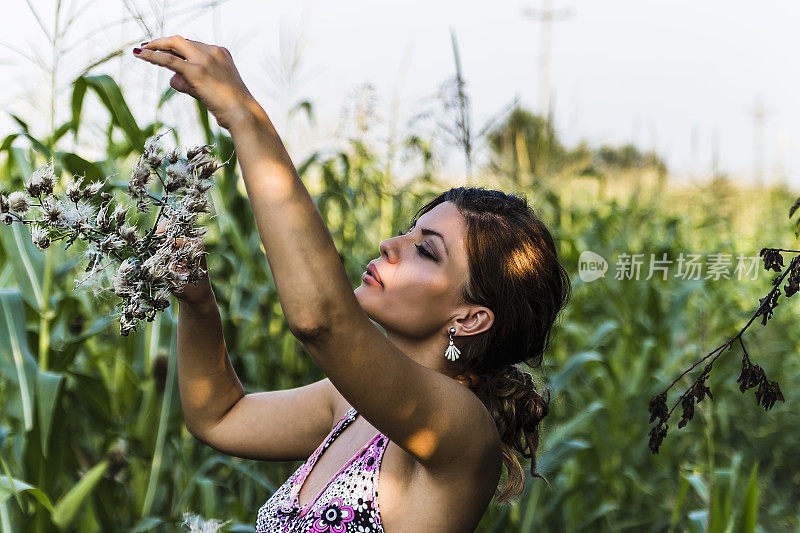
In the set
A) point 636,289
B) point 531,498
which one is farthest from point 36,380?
point 636,289

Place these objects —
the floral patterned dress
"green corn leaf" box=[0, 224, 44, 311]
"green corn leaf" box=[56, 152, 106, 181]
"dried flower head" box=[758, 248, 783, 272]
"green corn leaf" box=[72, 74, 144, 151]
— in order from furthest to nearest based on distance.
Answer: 1. "green corn leaf" box=[0, 224, 44, 311]
2. "green corn leaf" box=[56, 152, 106, 181]
3. "green corn leaf" box=[72, 74, 144, 151]
4. the floral patterned dress
5. "dried flower head" box=[758, 248, 783, 272]

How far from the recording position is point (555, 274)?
136 centimetres

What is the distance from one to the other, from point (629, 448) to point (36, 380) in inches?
83.6

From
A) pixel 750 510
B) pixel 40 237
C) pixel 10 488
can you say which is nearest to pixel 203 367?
pixel 10 488

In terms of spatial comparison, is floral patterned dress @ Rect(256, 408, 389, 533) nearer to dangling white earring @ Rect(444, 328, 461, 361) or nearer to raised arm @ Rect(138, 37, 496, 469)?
dangling white earring @ Rect(444, 328, 461, 361)

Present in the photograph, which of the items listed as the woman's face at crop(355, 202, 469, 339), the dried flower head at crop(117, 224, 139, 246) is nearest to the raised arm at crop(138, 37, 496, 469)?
the dried flower head at crop(117, 224, 139, 246)

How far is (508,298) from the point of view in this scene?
4.18 feet

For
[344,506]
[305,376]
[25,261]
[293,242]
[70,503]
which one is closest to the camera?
[293,242]

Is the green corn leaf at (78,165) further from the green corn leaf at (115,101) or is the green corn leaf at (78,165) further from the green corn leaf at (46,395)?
the green corn leaf at (46,395)

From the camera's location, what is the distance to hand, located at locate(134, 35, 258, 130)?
0.88 metres

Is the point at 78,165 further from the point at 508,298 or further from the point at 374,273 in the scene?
the point at 508,298

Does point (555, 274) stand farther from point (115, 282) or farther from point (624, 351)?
point (624, 351)

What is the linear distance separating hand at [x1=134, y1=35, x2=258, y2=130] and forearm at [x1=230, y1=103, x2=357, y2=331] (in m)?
0.02

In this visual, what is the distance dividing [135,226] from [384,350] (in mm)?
318
